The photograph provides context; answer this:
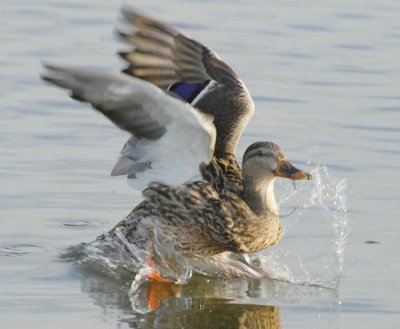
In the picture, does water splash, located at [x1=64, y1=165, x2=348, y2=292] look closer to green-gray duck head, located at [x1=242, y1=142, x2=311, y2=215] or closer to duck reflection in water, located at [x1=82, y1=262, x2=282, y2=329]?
duck reflection in water, located at [x1=82, y1=262, x2=282, y2=329]

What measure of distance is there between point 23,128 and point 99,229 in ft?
6.83

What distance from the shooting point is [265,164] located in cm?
909

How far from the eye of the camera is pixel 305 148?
37.3ft

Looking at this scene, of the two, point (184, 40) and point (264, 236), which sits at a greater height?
point (184, 40)

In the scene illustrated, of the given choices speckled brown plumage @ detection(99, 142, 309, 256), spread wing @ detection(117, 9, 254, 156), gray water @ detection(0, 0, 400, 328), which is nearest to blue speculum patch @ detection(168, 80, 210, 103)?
spread wing @ detection(117, 9, 254, 156)

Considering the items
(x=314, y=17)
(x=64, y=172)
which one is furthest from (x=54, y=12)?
(x=64, y=172)

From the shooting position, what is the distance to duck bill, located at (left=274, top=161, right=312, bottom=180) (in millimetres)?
8938

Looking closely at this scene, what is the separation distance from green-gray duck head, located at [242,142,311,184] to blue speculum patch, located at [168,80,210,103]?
2.27ft

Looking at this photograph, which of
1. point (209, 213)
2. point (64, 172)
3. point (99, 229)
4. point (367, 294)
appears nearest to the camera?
point (367, 294)

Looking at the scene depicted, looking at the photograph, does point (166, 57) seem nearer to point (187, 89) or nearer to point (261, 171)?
point (187, 89)

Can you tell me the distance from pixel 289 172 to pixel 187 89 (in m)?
1.08

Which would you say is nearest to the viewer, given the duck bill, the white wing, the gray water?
the white wing

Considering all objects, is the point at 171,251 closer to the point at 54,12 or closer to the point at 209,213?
the point at 209,213

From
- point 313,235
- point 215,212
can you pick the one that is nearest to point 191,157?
point 215,212
